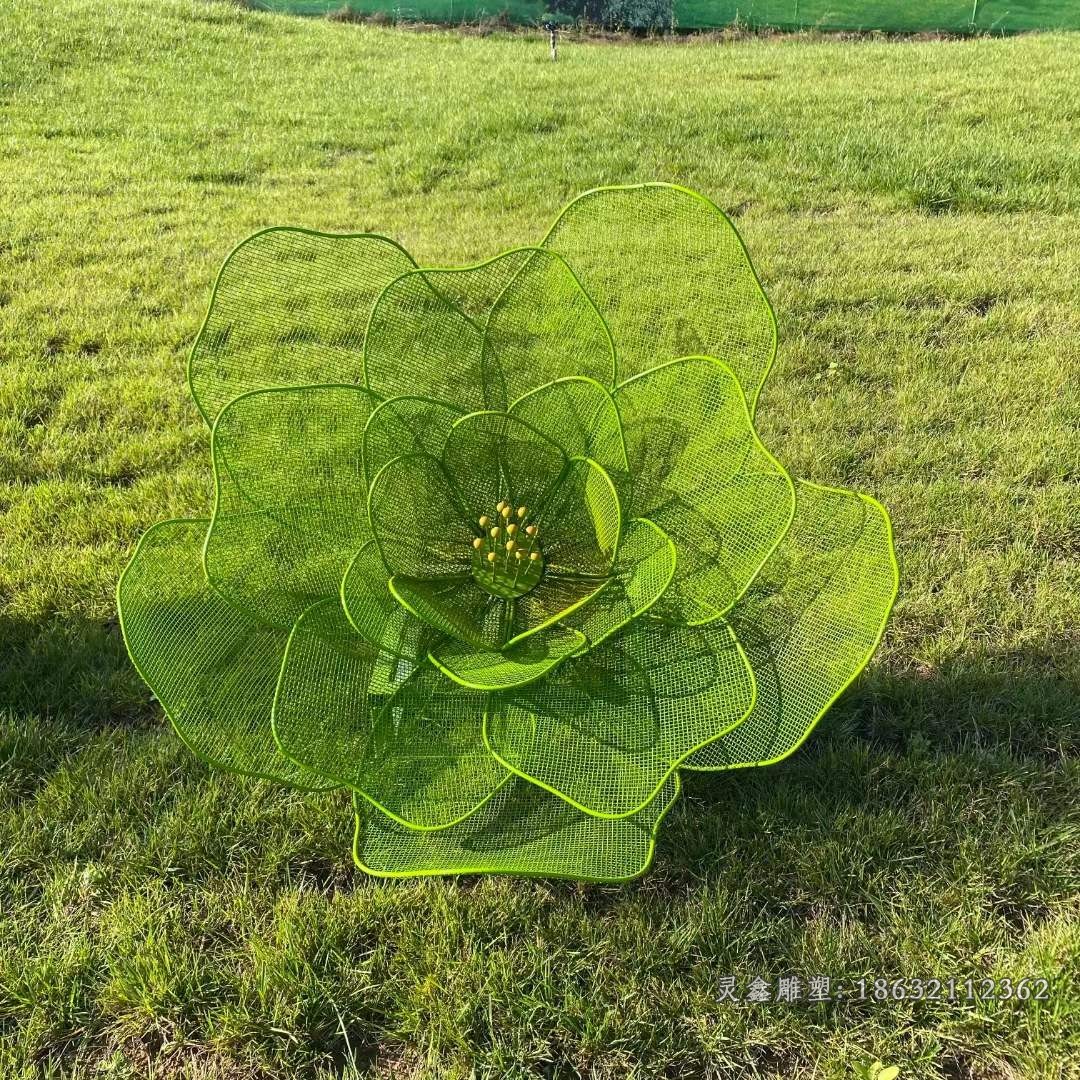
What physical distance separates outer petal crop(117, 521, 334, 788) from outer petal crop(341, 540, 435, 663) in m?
0.21

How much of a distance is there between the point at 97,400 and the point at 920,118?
21.3 ft

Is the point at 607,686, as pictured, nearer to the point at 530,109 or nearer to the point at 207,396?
the point at 207,396

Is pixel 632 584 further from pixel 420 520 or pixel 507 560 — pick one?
pixel 420 520

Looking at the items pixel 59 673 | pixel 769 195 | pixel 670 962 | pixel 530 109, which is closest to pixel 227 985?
pixel 670 962

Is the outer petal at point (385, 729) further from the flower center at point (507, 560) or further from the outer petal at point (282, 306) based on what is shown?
the outer petal at point (282, 306)

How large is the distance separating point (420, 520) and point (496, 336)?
38 cm

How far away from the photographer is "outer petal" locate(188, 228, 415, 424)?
4.81 feet

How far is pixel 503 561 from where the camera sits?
1.45 m

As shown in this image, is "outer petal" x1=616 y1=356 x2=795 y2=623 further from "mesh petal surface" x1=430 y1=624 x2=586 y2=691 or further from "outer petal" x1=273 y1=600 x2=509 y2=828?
"outer petal" x1=273 y1=600 x2=509 y2=828

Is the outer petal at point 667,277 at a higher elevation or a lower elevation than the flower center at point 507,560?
higher

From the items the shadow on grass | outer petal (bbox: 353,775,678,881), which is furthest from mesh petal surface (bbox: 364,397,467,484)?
the shadow on grass

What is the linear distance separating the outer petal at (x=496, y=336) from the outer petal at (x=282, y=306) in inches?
4.7

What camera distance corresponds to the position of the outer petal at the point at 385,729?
4.37 feet

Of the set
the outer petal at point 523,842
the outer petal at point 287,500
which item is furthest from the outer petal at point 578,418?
the outer petal at point 523,842
